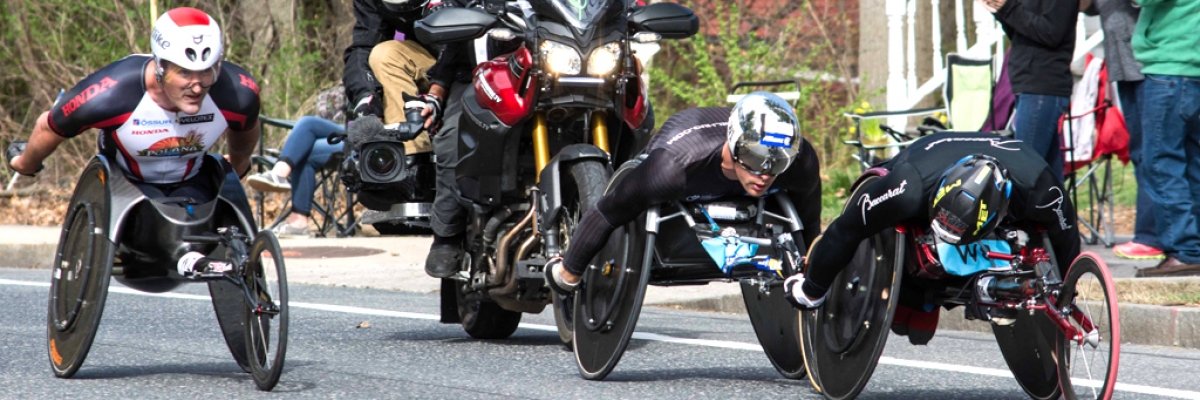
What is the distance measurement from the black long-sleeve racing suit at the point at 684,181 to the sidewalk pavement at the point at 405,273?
2.38m

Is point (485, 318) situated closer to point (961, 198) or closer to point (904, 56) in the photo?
point (961, 198)

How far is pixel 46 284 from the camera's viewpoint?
436 inches

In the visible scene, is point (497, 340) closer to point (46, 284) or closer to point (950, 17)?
point (46, 284)

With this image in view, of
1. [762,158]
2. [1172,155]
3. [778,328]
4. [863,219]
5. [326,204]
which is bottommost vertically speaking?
[326,204]

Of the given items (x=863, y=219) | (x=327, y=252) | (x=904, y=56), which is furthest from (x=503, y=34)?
(x=904, y=56)

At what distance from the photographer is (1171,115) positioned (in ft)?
29.4

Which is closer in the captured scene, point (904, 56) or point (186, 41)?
point (186, 41)

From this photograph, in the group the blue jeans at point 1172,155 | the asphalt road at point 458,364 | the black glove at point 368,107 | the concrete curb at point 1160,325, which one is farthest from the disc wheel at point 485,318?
the blue jeans at point 1172,155

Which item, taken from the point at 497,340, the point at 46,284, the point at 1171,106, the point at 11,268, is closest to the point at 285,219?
the point at 11,268

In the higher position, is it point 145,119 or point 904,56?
point 145,119

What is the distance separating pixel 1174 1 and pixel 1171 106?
1.94 feet

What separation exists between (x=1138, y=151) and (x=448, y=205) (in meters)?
4.74

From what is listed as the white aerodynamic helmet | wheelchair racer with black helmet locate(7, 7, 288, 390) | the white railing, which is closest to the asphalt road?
wheelchair racer with black helmet locate(7, 7, 288, 390)

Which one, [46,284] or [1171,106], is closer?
[1171,106]
